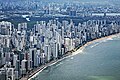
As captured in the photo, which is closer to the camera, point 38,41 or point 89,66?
point 89,66

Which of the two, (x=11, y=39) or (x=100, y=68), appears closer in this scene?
(x=100, y=68)

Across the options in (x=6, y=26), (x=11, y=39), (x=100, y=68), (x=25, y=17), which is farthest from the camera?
(x=25, y=17)

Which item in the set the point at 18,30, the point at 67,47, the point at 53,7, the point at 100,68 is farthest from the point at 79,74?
the point at 53,7

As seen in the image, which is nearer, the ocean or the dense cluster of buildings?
the ocean

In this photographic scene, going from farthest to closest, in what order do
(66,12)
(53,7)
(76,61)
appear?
(53,7) < (66,12) < (76,61)

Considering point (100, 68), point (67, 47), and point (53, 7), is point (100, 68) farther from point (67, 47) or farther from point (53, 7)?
point (53, 7)
